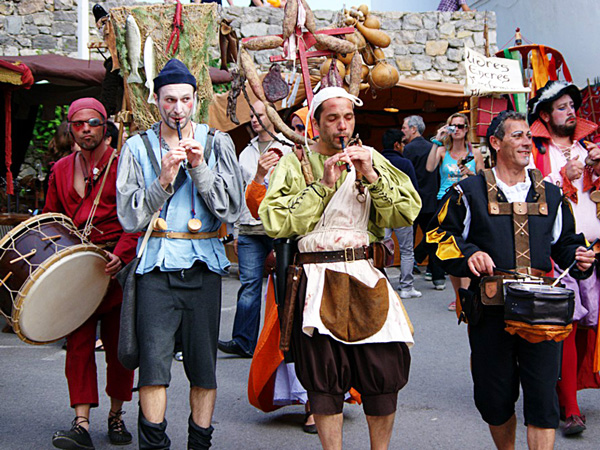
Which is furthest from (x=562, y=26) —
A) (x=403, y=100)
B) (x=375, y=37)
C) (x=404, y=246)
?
(x=375, y=37)

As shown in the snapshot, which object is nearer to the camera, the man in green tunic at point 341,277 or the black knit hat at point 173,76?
the man in green tunic at point 341,277

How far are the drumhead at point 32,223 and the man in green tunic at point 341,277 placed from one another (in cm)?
140

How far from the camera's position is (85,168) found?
424 cm

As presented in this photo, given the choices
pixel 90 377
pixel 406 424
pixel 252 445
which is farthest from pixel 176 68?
pixel 406 424

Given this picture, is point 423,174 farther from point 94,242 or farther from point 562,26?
point 562,26

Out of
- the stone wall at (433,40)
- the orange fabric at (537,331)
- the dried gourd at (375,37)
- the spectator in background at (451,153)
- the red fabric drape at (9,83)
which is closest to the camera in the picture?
the orange fabric at (537,331)

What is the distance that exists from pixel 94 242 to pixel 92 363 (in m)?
0.70

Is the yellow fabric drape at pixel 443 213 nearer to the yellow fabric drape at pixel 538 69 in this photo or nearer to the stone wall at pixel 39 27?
the yellow fabric drape at pixel 538 69

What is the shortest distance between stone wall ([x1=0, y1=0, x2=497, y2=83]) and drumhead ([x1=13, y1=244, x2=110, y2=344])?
8.67 meters

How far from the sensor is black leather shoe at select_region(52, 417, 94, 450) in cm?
381

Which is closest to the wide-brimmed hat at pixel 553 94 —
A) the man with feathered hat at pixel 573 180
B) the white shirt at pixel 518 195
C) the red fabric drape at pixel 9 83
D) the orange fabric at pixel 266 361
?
the man with feathered hat at pixel 573 180

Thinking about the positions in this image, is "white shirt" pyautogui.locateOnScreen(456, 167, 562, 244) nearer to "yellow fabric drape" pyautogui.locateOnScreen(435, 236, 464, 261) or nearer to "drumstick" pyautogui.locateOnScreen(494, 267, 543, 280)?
"yellow fabric drape" pyautogui.locateOnScreen(435, 236, 464, 261)

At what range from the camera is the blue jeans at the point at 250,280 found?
5637 mm

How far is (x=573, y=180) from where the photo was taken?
4160 millimetres
